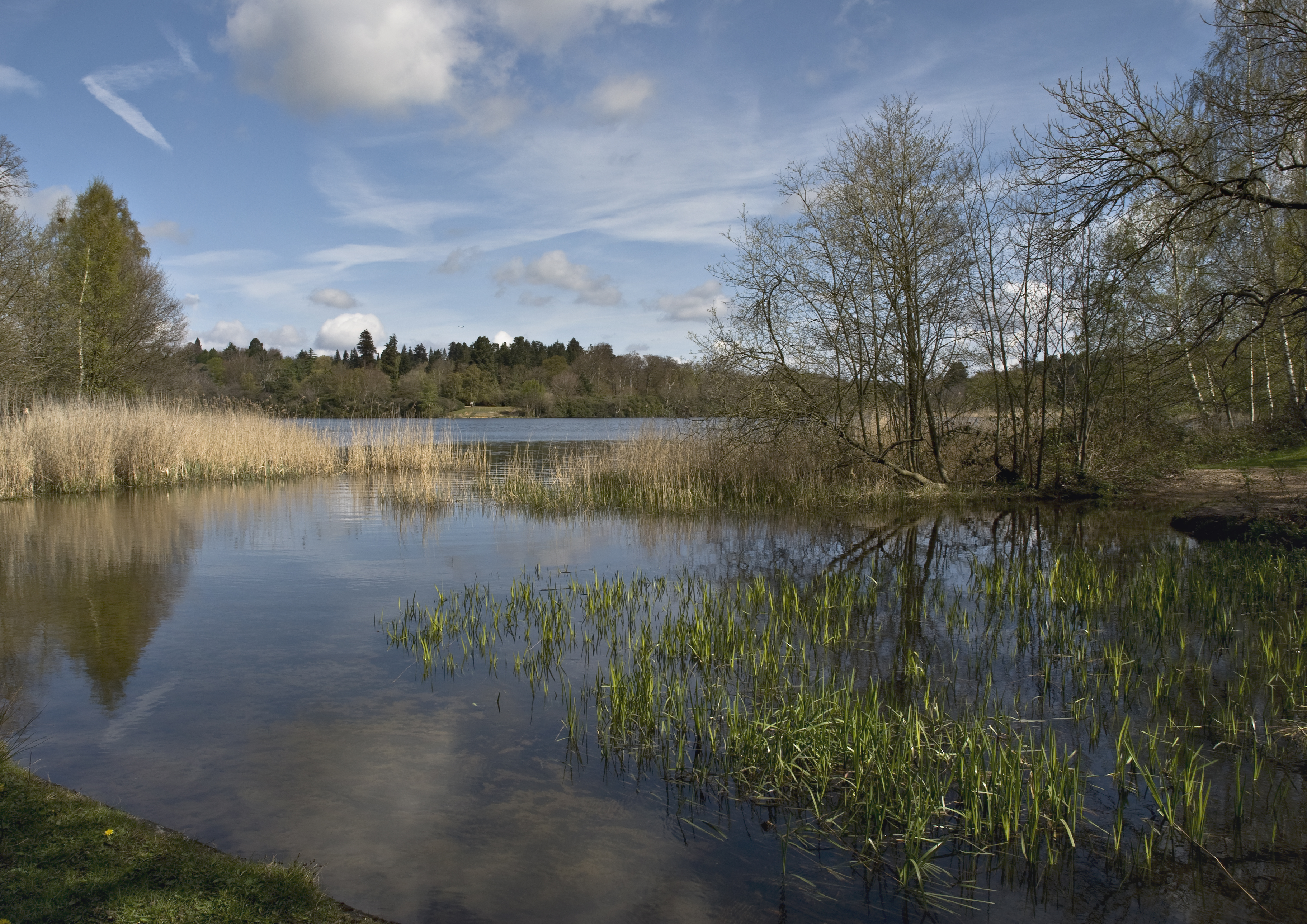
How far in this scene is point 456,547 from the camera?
11.0 meters

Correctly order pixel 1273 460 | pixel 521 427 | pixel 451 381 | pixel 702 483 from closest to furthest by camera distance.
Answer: pixel 1273 460 < pixel 702 483 < pixel 521 427 < pixel 451 381

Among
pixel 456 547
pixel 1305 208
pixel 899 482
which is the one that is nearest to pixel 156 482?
pixel 456 547

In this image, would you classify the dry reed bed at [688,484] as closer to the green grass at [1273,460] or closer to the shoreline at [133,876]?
the green grass at [1273,460]

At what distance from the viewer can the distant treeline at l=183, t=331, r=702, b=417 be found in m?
28.9

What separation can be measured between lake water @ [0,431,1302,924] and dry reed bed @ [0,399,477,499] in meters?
7.42

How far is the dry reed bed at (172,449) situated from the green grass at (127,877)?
51.5ft

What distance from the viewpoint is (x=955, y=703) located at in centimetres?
492

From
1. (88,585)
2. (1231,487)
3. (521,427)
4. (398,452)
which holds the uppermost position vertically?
(521,427)

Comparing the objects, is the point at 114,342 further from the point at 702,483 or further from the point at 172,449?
the point at 702,483

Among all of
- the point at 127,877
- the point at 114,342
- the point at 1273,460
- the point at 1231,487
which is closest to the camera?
the point at 127,877

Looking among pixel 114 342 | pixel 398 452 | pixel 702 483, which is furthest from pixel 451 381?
pixel 702 483

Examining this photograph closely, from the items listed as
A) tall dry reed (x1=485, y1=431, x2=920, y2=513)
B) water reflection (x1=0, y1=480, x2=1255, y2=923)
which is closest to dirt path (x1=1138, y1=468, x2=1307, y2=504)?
water reflection (x1=0, y1=480, x2=1255, y2=923)

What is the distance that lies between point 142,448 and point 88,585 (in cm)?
1143

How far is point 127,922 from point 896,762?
320 centimetres
